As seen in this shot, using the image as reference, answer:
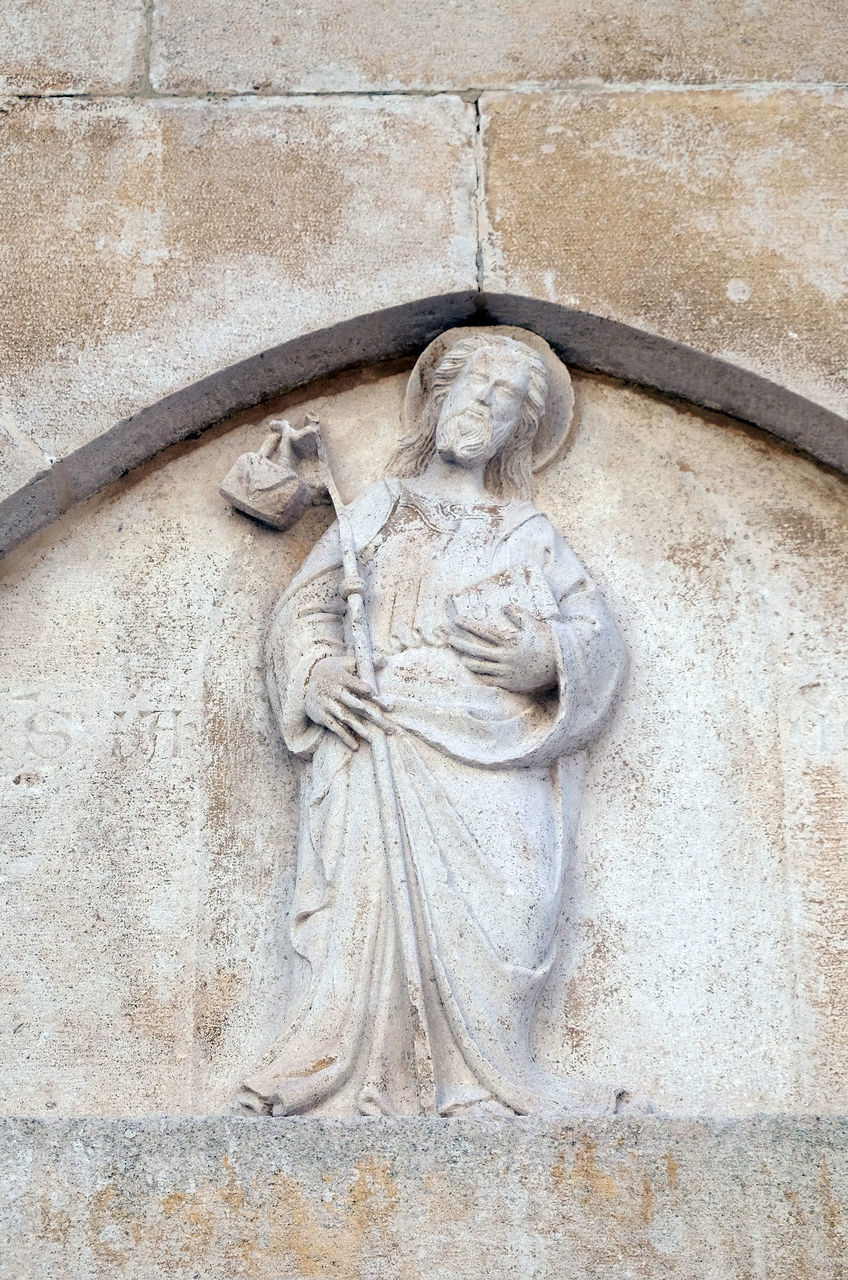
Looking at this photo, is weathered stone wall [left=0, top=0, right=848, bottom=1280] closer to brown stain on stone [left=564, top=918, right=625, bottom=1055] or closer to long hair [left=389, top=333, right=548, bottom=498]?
brown stain on stone [left=564, top=918, right=625, bottom=1055]

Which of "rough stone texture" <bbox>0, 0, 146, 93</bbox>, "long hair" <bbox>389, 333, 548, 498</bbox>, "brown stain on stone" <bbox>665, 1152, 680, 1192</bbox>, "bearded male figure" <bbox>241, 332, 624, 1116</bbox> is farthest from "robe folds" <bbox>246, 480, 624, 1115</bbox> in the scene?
"rough stone texture" <bbox>0, 0, 146, 93</bbox>

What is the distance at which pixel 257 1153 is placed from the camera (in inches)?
172

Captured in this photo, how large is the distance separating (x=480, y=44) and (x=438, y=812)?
2.56m

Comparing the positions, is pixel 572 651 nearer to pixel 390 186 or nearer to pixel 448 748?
pixel 448 748

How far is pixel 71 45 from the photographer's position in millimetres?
6156

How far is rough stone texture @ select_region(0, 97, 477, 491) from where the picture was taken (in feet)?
18.8

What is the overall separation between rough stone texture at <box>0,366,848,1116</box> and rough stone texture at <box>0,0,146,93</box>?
119cm

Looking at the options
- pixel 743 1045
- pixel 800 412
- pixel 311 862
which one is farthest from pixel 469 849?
pixel 800 412

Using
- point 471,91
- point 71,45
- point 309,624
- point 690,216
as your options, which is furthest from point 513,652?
point 71,45

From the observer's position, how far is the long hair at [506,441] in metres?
5.73

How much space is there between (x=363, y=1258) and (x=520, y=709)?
1.56 metres

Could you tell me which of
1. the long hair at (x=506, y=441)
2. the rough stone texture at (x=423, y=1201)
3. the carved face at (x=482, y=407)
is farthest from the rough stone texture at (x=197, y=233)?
the rough stone texture at (x=423, y=1201)

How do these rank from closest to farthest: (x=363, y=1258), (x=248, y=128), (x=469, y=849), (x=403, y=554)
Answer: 1. (x=363, y=1258)
2. (x=469, y=849)
3. (x=403, y=554)
4. (x=248, y=128)

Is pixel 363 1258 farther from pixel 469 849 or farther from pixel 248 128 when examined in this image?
pixel 248 128
